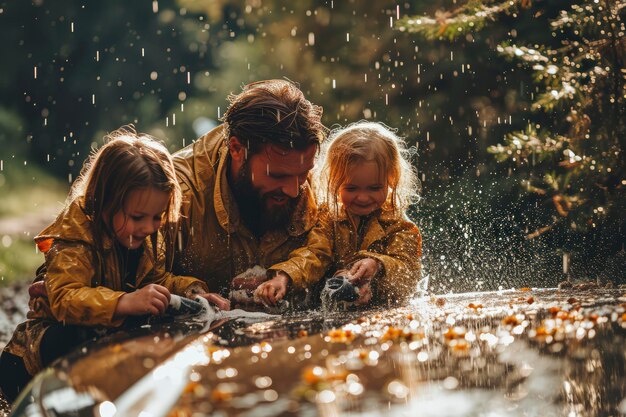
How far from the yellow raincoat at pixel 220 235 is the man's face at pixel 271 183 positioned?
60 millimetres

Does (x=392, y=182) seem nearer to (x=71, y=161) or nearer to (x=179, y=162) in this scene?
(x=179, y=162)

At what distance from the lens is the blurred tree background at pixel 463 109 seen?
17.4ft

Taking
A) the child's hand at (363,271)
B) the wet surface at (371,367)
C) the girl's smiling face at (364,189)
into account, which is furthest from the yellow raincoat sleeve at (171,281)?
the girl's smiling face at (364,189)

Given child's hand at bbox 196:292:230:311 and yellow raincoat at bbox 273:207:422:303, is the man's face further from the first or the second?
child's hand at bbox 196:292:230:311

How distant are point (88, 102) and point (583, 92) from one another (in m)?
12.3

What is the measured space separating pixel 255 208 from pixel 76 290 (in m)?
1.41

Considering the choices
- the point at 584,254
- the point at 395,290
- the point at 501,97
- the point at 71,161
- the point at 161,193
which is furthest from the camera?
the point at 71,161

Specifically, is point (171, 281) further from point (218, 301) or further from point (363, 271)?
point (363, 271)

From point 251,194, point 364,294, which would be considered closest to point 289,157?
point 251,194

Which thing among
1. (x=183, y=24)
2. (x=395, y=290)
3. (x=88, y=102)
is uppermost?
(x=183, y=24)

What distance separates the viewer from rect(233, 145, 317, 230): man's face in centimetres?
446

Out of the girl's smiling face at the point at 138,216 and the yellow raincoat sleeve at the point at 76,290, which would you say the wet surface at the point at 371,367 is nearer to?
the yellow raincoat sleeve at the point at 76,290

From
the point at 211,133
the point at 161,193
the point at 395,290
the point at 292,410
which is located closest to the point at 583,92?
the point at 395,290

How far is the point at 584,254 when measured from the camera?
18.4ft
